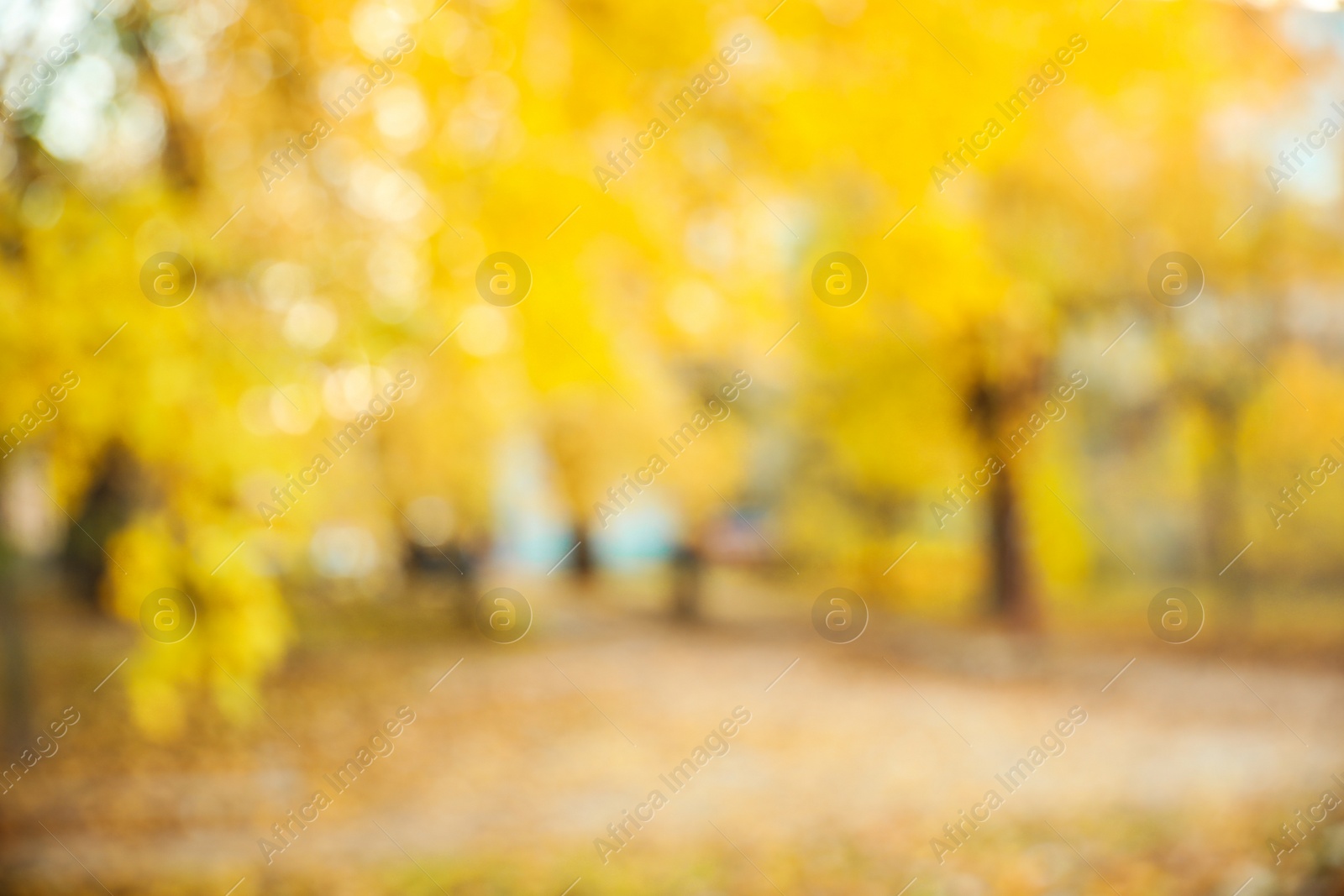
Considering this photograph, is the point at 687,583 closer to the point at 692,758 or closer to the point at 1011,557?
the point at 1011,557

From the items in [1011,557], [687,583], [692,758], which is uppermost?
[692,758]

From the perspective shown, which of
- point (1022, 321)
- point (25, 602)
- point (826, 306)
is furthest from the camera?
point (25, 602)

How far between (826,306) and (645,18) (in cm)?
236

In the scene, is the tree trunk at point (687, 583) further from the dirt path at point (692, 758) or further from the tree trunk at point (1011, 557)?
the tree trunk at point (1011, 557)

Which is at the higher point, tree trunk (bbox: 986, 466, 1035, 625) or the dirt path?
the dirt path

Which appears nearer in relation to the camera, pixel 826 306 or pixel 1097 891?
pixel 1097 891

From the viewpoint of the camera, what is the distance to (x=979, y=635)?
1464cm

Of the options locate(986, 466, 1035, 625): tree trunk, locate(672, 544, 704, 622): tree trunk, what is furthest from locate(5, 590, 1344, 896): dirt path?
locate(672, 544, 704, 622): tree trunk

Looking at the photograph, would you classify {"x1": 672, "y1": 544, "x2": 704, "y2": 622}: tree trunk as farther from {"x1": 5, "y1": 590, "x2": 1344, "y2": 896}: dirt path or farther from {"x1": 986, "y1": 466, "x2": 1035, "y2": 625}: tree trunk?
{"x1": 986, "y1": 466, "x2": 1035, "y2": 625}: tree trunk

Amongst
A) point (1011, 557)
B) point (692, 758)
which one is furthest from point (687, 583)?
point (692, 758)

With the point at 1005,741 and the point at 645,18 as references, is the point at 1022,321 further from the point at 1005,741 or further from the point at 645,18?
the point at 645,18

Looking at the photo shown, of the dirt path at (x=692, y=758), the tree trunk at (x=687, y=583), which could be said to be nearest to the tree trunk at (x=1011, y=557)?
the dirt path at (x=692, y=758)

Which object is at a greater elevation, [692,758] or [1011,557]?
[692,758]

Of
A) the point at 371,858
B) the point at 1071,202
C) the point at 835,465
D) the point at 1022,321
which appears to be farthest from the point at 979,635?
the point at 371,858
